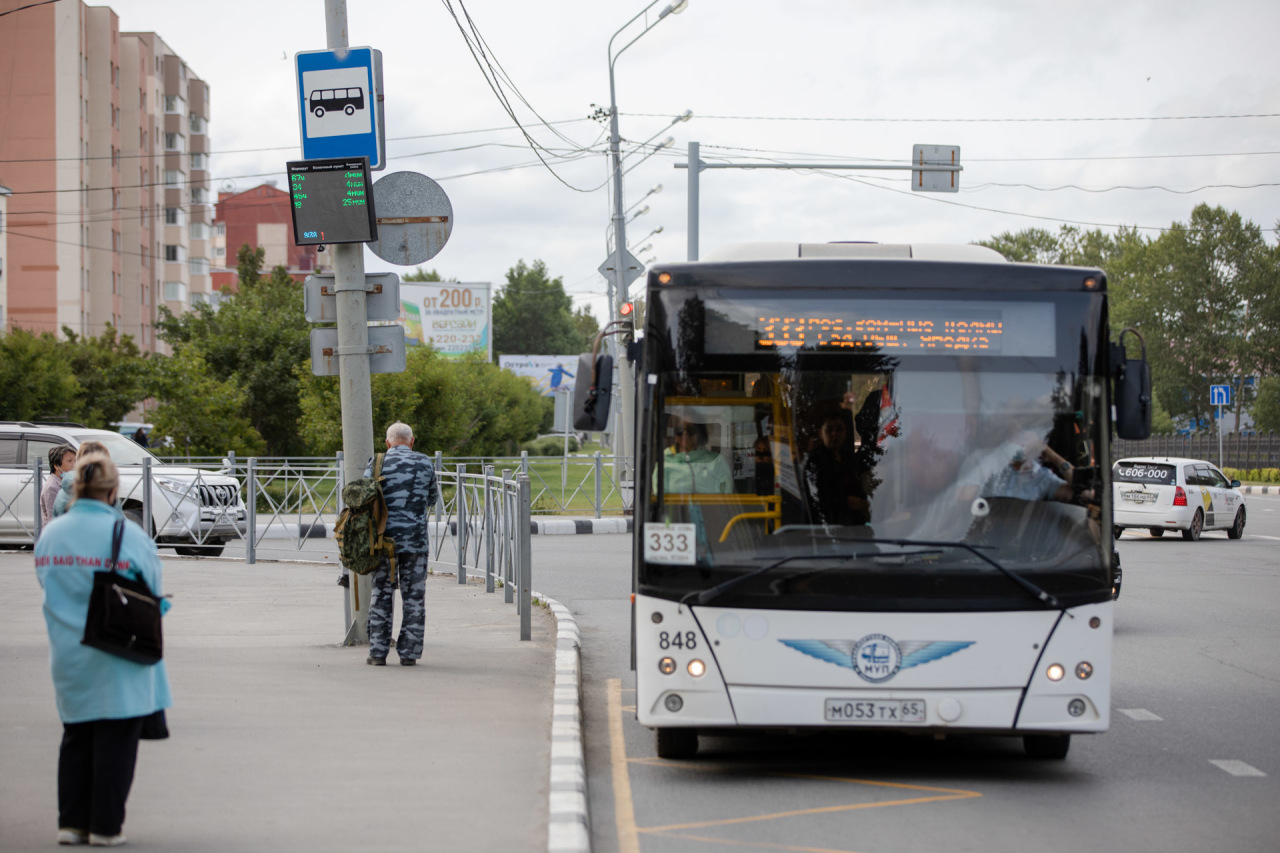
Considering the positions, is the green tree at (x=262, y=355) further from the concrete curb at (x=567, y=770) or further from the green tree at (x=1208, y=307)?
the green tree at (x=1208, y=307)

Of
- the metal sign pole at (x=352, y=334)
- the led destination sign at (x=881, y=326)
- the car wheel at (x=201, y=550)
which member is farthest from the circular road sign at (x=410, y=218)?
the car wheel at (x=201, y=550)

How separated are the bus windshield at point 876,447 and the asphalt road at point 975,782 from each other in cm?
92

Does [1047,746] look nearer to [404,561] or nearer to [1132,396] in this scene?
[1132,396]

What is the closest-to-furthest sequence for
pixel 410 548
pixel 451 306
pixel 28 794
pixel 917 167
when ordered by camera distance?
pixel 28 794 < pixel 410 548 < pixel 917 167 < pixel 451 306

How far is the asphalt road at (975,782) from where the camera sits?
570cm

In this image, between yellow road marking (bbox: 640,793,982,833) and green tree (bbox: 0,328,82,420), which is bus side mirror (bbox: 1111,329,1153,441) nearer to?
yellow road marking (bbox: 640,793,982,833)

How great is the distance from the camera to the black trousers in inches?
198

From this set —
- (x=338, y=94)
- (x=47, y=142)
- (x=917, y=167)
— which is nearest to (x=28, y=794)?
(x=338, y=94)

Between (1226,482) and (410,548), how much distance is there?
19014 millimetres

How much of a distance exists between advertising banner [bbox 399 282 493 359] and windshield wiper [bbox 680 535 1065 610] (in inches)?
1907

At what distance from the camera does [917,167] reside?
75.9ft

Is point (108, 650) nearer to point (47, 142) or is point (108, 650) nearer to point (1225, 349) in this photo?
point (47, 142)

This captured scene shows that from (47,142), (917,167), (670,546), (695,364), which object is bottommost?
(670,546)

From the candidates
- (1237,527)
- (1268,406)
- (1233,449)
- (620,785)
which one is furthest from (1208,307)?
(620,785)
